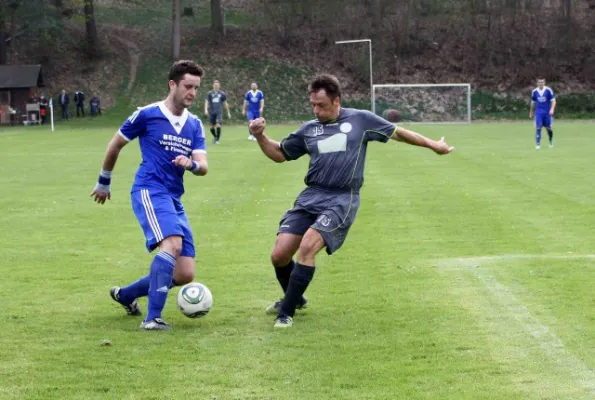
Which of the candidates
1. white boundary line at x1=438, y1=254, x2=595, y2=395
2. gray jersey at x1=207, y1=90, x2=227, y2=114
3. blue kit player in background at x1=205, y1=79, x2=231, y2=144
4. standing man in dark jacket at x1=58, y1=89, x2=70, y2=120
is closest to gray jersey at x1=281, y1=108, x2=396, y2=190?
white boundary line at x1=438, y1=254, x2=595, y2=395

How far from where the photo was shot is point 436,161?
2478 cm

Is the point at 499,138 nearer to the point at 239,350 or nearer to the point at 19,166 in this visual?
the point at 19,166

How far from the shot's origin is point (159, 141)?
25.2ft

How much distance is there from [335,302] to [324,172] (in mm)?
1274

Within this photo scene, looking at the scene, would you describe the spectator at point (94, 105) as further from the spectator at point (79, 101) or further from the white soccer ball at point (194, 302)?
the white soccer ball at point (194, 302)

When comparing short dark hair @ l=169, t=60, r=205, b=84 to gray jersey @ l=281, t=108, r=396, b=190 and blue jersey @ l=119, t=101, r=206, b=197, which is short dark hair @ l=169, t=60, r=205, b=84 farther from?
gray jersey @ l=281, t=108, r=396, b=190

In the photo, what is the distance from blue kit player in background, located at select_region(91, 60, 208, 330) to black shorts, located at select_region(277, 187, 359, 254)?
81 centimetres

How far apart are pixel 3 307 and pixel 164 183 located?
1.82 metres

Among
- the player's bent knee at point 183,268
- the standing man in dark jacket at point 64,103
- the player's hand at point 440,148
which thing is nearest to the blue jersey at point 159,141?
the player's bent knee at point 183,268

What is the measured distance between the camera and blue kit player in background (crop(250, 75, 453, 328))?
24.9ft

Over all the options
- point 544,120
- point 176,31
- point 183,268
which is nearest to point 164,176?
point 183,268

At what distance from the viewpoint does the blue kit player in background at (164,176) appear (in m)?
7.48

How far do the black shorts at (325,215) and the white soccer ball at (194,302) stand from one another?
810mm

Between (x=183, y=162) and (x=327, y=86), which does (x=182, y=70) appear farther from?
(x=327, y=86)
